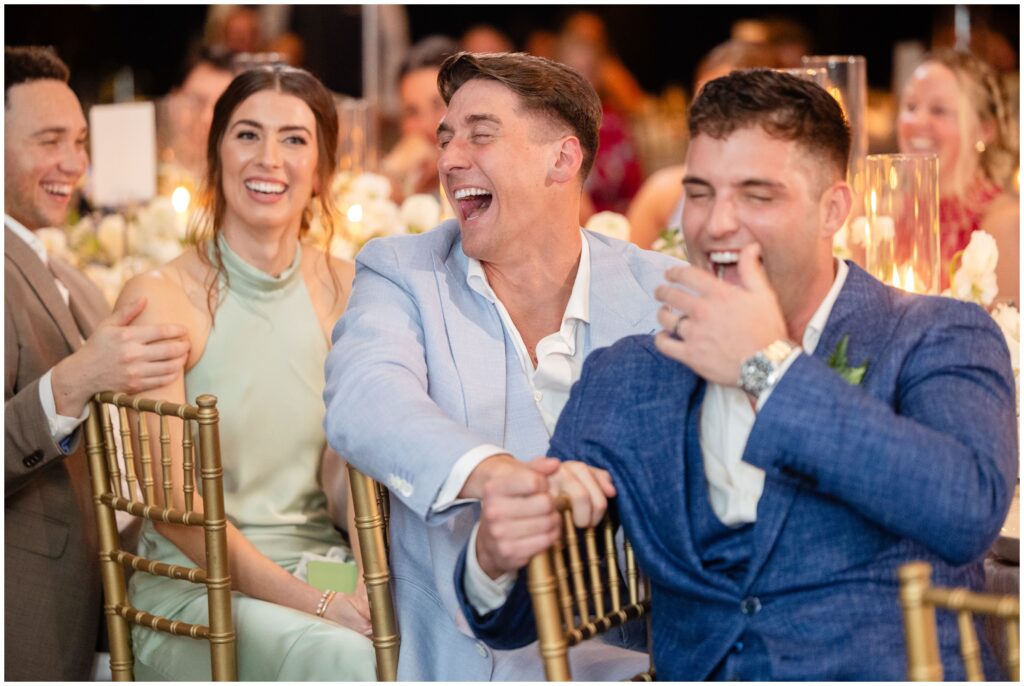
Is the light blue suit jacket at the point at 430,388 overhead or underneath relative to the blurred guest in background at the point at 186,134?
underneath

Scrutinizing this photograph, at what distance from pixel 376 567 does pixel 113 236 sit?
2.73 metres

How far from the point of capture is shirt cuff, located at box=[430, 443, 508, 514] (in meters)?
1.82

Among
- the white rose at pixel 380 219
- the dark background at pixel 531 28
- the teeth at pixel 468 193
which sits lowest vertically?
the teeth at pixel 468 193

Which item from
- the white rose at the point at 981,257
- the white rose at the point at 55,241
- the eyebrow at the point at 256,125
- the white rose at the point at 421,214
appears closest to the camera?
the white rose at the point at 981,257

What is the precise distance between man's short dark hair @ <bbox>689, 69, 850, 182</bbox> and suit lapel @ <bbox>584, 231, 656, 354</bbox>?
0.61 meters

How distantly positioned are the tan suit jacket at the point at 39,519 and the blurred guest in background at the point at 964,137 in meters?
2.91

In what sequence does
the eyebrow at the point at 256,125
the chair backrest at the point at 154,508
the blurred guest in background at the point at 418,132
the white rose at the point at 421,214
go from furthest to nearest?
the blurred guest in background at the point at 418,132 < the white rose at the point at 421,214 < the eyebrow at the point at 256,125 < the chair backrest at the point at 154,508

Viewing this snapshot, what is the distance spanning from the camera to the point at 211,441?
2295mm

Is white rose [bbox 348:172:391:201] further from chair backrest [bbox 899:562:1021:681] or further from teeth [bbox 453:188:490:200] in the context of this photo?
chair backrest [bbox 899:562:1021:681]

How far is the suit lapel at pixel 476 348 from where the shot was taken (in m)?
2.18

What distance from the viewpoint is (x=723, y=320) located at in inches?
63.5

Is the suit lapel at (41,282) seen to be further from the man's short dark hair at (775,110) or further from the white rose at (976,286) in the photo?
the white rose at (976,286)

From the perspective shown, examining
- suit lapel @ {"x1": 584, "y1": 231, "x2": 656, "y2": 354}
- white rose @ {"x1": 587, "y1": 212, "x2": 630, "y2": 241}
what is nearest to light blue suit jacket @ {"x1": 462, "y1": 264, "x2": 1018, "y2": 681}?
suit lapel @ {"x1": 584, "y1": 231, "x2": 656, "y2": 354}

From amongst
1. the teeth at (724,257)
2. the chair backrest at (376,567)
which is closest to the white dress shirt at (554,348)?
the chair backrest at (376,567)
